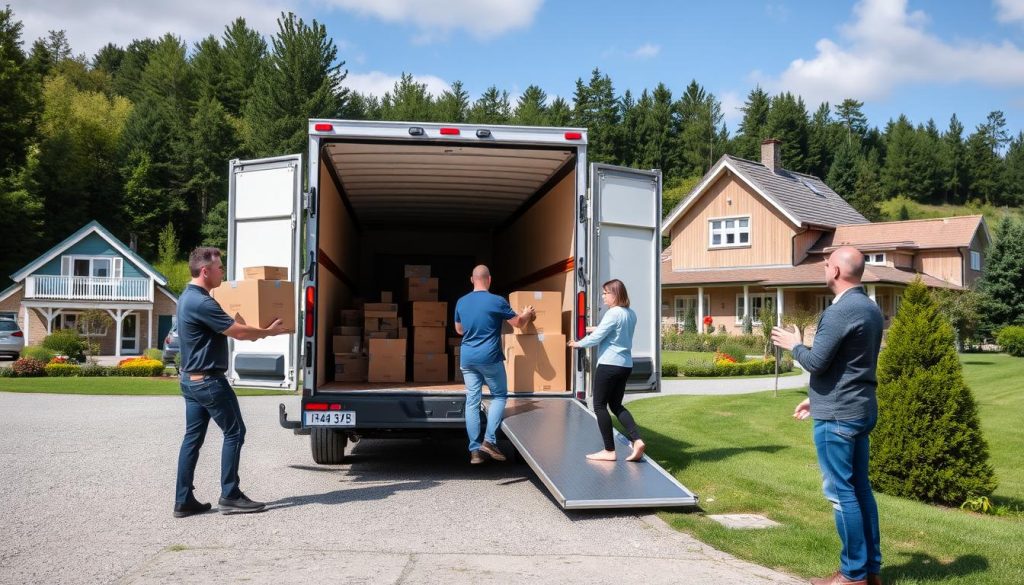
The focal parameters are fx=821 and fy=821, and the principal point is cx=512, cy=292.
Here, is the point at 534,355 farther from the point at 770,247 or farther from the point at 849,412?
the point at 770,247

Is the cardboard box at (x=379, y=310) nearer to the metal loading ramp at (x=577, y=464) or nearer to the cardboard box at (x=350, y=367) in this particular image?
the cardboard box at (x=350, y=367)

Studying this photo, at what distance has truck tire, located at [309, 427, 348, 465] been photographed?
26.7 ft

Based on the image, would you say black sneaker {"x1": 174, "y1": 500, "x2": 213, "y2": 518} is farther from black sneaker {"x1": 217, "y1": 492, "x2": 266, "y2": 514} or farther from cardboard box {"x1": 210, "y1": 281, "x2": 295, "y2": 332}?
cardboard box {"x1": 210, "y1": 281, "x2": 295, "y2": 332}

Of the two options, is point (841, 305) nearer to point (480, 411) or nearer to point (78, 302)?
point (480, 411)

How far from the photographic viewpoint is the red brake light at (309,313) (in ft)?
24.2

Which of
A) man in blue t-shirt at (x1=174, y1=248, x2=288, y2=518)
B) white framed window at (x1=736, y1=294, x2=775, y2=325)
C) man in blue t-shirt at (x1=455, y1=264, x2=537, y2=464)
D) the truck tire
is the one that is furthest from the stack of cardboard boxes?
white framed window at (x1=736, y1=294, x2=775, y2=325)

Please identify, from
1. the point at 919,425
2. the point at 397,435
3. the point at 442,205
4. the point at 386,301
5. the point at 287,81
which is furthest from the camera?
the point at 287,81

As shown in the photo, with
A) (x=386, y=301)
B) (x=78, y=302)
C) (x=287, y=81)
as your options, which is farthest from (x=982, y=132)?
(x=386, y=301)

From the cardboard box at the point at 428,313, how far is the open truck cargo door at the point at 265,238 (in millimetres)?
2017

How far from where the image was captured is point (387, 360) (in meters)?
9.03

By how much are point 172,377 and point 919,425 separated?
19811 mm

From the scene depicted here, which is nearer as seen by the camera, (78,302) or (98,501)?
(98,501)

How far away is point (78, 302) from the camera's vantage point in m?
38.3

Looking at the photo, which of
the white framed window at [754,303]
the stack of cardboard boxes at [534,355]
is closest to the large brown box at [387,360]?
the stack of cardboard boxes at [534,355]
